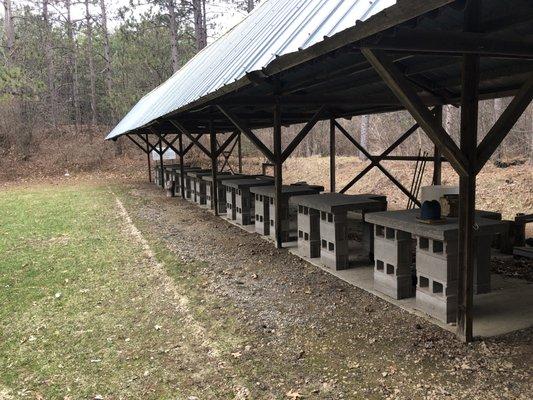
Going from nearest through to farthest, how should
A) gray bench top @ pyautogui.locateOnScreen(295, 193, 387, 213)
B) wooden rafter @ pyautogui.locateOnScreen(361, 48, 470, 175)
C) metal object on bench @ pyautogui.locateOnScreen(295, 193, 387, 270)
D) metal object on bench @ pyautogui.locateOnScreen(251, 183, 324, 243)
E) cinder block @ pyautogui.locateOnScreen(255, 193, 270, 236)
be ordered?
wooden rafter @ pyautogui.locateOnScreen(361, 48, 470, 175)
gray bench top @ pyautogui.locateOnScreen(295, 193, 387, 213)
metal object on bench @ pyautogui.locateOnScreen(295, 193, 387, 270)
metal object on bench @ pyautogui.locateOnScreen(251, 183, 324, 243)
cinder block @ pyautogui.locateOnScreen(255, 193, 270, 236)

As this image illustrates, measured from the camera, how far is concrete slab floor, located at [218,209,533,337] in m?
4.04

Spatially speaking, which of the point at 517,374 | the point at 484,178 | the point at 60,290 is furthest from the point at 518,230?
the point at 484,178

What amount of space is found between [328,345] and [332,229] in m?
2.25

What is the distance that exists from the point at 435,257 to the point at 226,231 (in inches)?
212

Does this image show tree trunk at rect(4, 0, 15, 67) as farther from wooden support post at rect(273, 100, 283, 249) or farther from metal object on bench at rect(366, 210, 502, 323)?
metal object on bench at rect(366, 210, 502, 323)

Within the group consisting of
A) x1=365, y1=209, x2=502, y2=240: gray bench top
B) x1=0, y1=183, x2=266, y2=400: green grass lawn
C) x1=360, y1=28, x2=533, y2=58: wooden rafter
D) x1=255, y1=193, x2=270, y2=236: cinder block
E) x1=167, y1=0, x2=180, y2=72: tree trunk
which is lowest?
x1=0, y1=183, x2=266, y2=400: green grass lawn

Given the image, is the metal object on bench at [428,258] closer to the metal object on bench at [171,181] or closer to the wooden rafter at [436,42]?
the wooden rafter at [436,42]

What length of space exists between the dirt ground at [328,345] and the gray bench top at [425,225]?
799mm

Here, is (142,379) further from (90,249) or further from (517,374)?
(90,249)

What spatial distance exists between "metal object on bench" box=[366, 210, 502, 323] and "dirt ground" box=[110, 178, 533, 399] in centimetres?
22

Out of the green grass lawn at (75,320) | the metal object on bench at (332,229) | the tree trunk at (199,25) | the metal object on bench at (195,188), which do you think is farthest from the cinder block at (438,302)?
the tree trunk at (199,25)

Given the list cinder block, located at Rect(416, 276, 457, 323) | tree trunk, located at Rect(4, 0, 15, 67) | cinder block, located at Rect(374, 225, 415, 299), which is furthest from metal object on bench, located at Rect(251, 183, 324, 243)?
tree trunk, located at Rect(4, 0, 15, 67)

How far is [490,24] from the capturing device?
4.13 metres

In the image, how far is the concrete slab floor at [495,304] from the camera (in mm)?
4039
